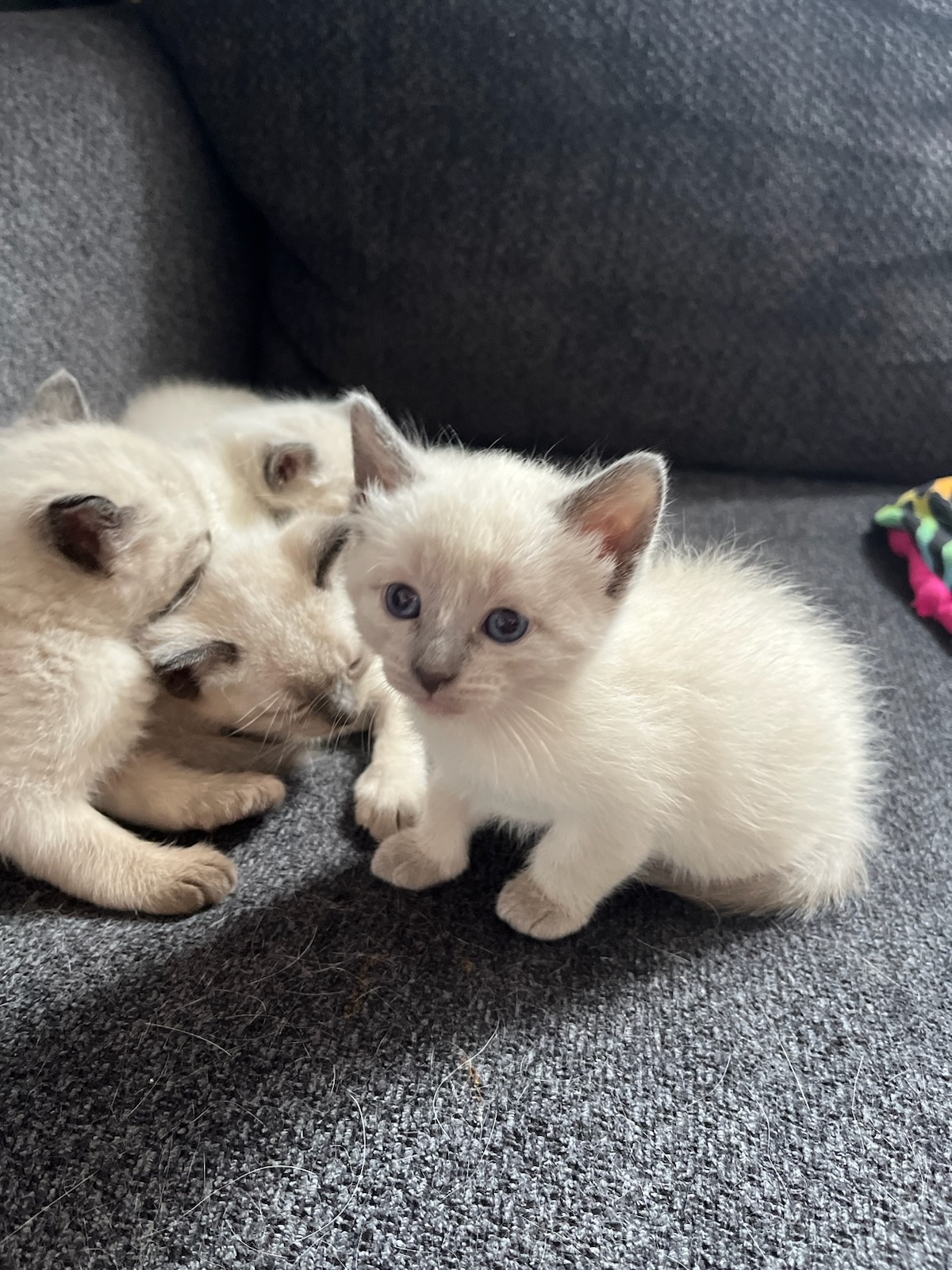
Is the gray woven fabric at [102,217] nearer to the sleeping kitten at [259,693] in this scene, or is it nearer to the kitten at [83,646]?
the kitten at [83,646]

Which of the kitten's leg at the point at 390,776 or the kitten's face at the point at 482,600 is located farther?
the kitten's leg at the point at 390,776

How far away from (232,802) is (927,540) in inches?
42.8

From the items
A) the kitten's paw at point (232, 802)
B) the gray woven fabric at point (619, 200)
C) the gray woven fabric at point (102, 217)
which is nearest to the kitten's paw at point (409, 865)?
the kitten's paw at point (232, 802)

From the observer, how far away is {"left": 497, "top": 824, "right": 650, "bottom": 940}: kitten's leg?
2.61 feet

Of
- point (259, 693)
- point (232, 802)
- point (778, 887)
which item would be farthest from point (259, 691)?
point (778, 887)

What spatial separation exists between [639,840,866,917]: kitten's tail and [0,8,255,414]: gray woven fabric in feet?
3.30

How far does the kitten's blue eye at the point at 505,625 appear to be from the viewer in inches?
28.1

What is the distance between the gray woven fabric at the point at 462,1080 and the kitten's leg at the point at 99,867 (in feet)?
0.08

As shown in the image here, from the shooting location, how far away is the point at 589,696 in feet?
2.53

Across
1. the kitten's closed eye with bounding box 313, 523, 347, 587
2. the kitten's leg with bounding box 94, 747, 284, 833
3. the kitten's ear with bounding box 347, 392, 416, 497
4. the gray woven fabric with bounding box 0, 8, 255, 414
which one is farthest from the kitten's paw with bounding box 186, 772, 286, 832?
the gray woven fabric with bounding box 0, 8, 255, 414

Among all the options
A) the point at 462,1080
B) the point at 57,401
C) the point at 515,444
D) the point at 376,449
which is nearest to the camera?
the point at 462,1080

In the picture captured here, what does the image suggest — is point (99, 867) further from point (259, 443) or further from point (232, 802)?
point (259, 443)

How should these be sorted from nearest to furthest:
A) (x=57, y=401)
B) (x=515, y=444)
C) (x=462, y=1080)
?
(x=462, y=1080) < (x=57, y=401) < (x=515, y=444)

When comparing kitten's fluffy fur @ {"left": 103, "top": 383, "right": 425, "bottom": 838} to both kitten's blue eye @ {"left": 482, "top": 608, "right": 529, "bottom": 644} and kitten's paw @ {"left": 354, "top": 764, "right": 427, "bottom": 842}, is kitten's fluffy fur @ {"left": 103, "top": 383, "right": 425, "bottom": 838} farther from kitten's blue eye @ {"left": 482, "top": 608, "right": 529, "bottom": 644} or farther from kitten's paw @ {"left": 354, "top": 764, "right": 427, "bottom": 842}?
kitten's blue eye @ {"left": 482, "top": 608, "right": 529, "bottom": 644}
